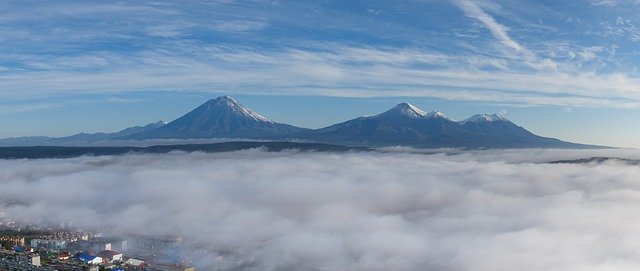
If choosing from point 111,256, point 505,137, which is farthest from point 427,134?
point 111,256

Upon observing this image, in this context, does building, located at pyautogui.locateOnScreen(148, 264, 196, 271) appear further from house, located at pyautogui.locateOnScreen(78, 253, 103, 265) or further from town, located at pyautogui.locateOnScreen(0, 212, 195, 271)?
house, located at pyautogui.locateOnScreen(78, 253, 103, 265)

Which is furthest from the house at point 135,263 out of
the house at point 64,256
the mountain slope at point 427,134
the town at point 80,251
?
the mountain slope at point 427,134

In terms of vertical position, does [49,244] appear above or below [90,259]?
Answer: below

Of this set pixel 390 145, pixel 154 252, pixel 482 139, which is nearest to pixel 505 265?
pixel 154 252

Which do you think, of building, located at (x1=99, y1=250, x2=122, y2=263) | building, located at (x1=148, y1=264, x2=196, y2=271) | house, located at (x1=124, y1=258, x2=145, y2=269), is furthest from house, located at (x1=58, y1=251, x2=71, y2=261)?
building, located at (x1=148, y1=264, x2=196, y2=271)

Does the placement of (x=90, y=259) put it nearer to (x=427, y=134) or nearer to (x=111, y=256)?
(x=111, y=256)

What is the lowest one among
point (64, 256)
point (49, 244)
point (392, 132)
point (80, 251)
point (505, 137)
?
point (80, 251)

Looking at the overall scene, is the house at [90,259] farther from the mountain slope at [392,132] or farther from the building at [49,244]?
the mountain slope at [392,132]

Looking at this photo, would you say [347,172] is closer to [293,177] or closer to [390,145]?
[293,177]
